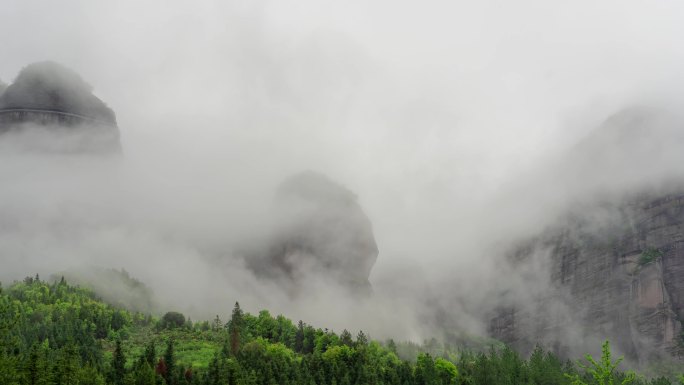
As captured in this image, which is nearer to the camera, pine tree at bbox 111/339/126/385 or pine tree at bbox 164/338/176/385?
pine tree at bbox 111/339/126/385

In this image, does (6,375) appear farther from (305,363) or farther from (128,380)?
(305,363)

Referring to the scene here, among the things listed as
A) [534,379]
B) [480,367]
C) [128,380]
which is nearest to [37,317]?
[128,380]

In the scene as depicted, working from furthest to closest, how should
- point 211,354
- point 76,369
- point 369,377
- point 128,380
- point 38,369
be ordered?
point 211,354
point 369,377
point 128,380
point 76,369
point 38,369

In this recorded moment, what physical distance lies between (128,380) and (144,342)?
77.8 meters

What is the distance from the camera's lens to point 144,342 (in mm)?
199125

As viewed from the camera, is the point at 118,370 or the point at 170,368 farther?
the point at 170,368

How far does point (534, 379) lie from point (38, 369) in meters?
135

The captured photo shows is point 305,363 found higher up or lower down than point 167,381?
higher up

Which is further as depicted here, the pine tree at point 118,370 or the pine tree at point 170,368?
the pine tree at point 170,368

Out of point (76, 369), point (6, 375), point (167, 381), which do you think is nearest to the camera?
point (6, 375)

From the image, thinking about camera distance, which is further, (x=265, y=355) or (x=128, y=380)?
(x=265, y=355)

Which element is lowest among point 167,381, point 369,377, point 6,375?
point 6,375

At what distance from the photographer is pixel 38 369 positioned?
10894cm

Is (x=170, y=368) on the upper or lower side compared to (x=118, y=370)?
upper
